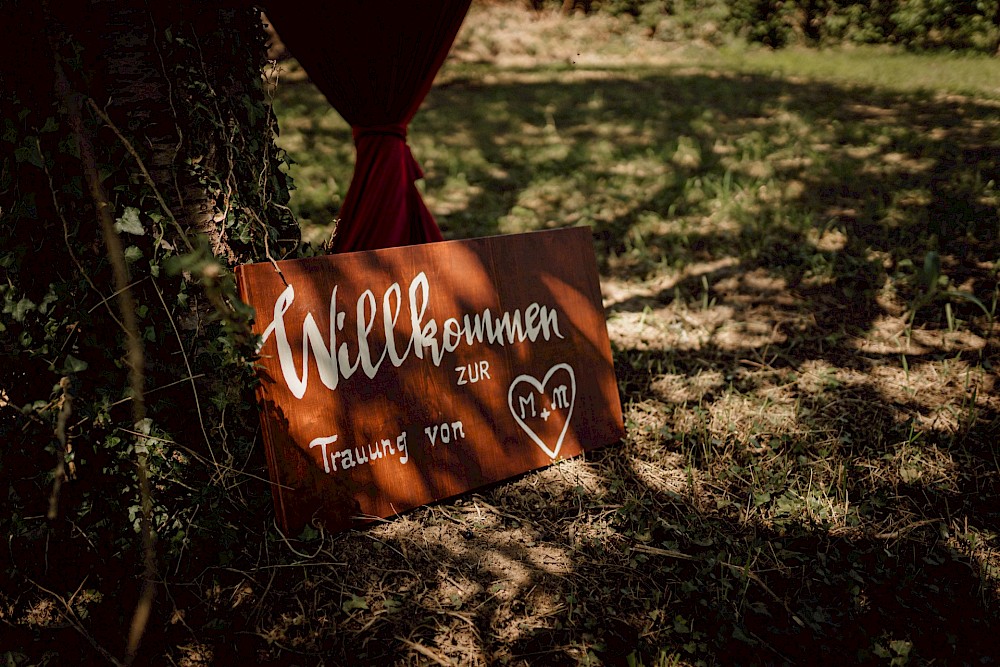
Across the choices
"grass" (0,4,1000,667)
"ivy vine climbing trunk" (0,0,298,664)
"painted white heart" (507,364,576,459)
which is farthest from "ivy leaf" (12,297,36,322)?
"painted white heart" (507,364,576,459)

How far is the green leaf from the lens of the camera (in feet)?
4.82

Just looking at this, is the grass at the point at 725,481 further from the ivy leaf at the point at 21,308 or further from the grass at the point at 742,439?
the ivy leaf at the point at 21,308

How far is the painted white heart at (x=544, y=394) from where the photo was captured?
78.1 inches

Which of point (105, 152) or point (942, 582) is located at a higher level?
point (105, 152)

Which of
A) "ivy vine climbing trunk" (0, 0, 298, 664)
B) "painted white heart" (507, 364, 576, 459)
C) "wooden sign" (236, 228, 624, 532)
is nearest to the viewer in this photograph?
"ivy vine climbing trunk" (0, 0, 298, 664)

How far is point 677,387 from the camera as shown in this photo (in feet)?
8.05

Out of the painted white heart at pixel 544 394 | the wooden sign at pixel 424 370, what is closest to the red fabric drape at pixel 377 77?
the wooden sign at pixel 424 370

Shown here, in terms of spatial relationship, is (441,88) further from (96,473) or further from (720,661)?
(720,661)

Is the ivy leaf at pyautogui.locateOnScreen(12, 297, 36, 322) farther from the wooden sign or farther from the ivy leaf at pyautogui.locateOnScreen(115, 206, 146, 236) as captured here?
the wooden sign

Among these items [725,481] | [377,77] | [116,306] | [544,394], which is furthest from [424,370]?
[725,481]

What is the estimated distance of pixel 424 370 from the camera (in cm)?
185

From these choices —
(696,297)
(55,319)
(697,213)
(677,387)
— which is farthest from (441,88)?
(55,319)

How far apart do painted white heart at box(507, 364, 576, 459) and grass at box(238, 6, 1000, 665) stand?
0.12 metres

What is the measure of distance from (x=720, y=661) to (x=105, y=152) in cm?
214
